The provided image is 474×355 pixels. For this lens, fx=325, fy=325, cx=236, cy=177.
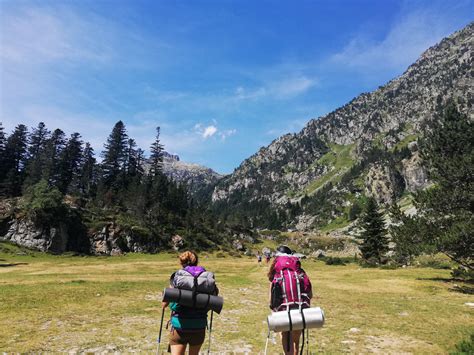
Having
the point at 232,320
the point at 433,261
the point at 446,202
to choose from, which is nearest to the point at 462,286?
the point at 446,202

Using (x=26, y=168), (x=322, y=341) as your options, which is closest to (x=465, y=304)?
(x=322, y=341)

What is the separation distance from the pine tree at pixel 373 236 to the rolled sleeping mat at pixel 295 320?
52.8m

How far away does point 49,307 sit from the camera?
54.9 ft

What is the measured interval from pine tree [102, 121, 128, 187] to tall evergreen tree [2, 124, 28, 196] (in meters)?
21.9

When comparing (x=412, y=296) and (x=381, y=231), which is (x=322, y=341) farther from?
(x=381, y=231)

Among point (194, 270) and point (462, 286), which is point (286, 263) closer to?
point (194, 270)

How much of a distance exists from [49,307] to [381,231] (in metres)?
52.2

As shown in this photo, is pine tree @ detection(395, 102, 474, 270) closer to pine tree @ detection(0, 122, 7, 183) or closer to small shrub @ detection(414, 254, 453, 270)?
small shrub @ detection(414, 254, 453, 270)

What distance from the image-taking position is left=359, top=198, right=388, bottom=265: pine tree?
55.5 meters

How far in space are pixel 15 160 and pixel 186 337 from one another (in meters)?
104

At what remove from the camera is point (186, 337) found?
7332 millimetres

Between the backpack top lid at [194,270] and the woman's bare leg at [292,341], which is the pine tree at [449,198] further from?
the backpack top lid at [194,270]

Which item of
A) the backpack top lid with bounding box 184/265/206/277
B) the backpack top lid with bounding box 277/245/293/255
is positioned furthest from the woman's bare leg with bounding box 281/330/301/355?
the backpack top lid with bounding box 184/265/206/277

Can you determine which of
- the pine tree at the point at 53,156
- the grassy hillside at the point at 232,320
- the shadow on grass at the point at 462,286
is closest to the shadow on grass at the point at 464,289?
the shadow on grass at the point at 462,286
